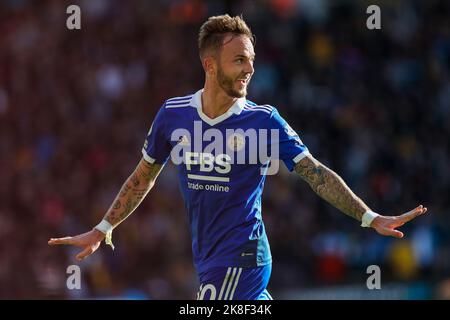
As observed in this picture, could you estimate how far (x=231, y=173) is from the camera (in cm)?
748

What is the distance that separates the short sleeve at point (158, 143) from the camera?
777 centimetres

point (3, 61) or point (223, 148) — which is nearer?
point (223, 148)

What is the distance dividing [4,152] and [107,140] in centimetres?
170

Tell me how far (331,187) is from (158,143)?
50.3 inches

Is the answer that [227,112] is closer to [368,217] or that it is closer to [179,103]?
[179,103]

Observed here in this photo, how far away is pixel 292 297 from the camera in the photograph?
16.6 metres

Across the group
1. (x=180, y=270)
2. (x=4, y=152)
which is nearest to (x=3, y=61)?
(x=4, y=152)

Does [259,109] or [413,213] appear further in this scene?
[259,109]

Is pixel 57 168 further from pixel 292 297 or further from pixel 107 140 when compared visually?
pixel 292 297

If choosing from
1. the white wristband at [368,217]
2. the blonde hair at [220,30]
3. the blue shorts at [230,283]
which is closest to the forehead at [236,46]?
the blonde hair at [220,30]

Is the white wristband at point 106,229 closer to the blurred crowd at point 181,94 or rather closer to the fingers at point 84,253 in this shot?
the fingers at point 84,253

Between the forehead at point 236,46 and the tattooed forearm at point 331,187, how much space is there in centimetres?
84

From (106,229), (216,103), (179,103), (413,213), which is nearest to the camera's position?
(413,213)

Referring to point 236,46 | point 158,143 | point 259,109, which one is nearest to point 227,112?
point 259,109
